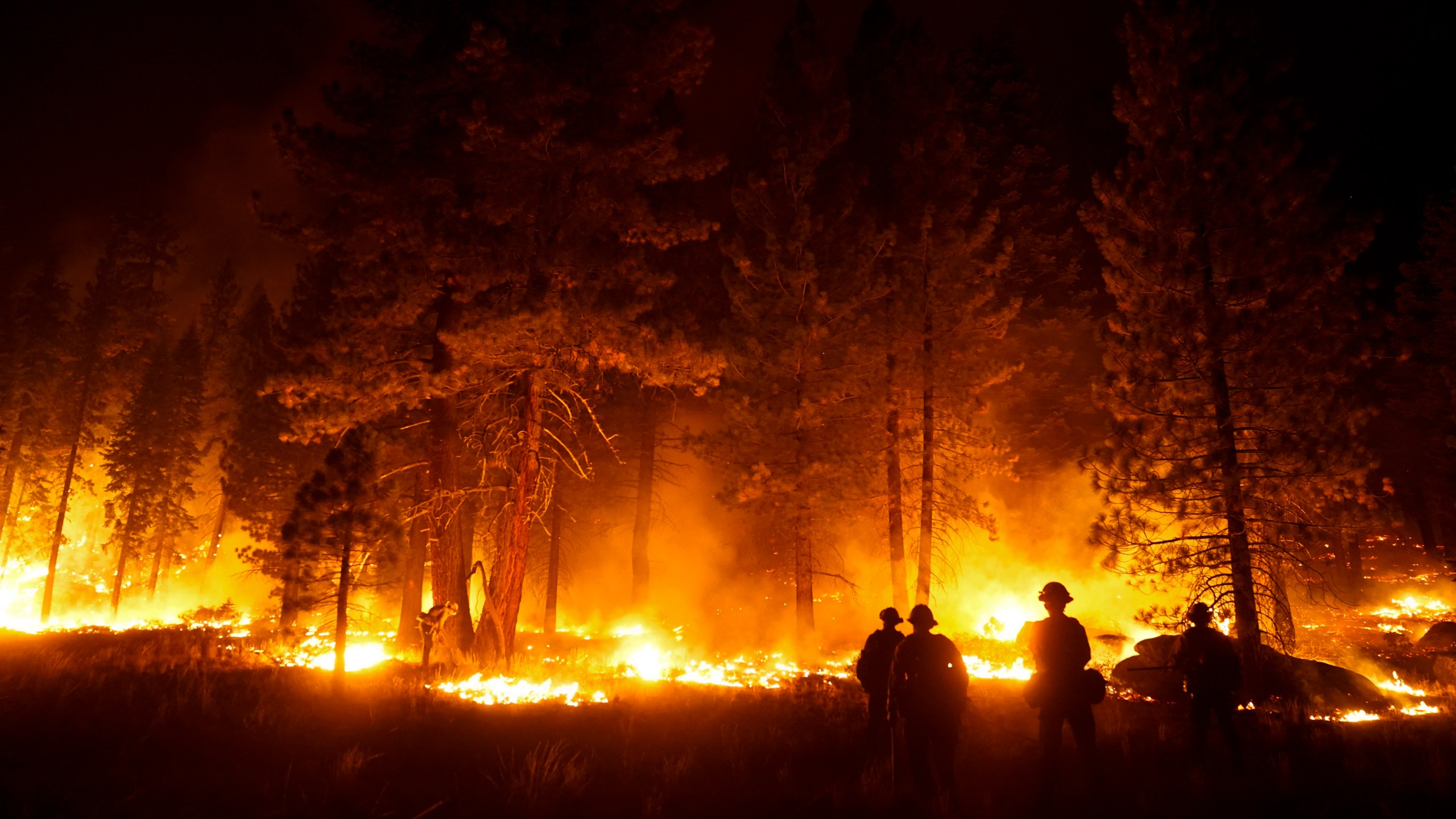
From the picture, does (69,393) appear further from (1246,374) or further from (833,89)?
(1246,374)

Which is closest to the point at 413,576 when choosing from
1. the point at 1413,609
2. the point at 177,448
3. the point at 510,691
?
the point at 510,691

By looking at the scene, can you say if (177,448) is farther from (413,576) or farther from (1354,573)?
(1354,573)


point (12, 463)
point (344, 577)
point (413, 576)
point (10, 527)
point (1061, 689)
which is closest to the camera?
point (1061, 689)

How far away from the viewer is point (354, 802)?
6711 mm

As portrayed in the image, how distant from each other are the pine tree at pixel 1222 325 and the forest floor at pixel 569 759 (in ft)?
11.9

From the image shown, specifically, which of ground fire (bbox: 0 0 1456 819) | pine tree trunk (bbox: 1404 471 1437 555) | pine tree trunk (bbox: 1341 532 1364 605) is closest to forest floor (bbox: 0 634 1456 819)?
ground fire (bbox: 0 0 1456 819)

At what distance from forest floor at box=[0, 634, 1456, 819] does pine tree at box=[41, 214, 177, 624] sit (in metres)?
30.9

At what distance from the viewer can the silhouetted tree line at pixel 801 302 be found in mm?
13445

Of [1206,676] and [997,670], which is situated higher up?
[1206,676]

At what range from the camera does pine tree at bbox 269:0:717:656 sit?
14.3 meters

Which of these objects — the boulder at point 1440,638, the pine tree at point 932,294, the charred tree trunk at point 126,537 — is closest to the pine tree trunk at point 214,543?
the charred tree trunk at point 126,537

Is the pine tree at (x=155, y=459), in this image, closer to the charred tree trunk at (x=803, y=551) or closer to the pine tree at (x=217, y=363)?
the pine tree at (x=217, y=363)

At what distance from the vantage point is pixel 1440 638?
21.3 m

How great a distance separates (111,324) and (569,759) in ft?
137
